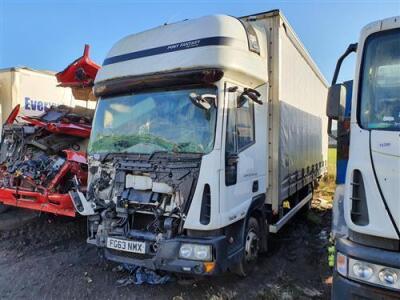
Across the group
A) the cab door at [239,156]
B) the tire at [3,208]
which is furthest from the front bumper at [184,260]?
the tire at [3,208]

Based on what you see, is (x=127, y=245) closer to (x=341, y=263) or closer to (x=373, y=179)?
(x=341, y=263)

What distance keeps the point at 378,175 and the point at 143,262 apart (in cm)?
249

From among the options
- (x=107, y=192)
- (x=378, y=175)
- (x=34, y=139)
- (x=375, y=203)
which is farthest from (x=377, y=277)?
(x=34, y=139)

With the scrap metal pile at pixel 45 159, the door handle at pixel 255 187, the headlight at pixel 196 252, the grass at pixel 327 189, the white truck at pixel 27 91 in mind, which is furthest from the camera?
the grass at pixel 327 189

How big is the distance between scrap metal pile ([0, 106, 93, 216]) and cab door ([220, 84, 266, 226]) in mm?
2674

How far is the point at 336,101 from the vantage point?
3111 mm

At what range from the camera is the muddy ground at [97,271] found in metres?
4.11

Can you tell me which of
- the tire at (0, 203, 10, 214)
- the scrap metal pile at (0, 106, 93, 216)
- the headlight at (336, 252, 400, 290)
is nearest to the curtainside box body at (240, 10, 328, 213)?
the headlight at (336, 252, 400, 290)

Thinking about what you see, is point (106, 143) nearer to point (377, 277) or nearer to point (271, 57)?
point (271, 57)

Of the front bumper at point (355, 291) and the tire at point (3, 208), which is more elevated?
the front bumper at point (355, 291)

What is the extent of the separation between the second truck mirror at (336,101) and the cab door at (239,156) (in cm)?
111

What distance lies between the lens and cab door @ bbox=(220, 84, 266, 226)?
12.5 ft

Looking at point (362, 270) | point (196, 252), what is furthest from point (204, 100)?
point (362, 270)

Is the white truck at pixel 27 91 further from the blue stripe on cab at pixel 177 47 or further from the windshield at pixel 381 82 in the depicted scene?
the windshield at pixel 381 82
